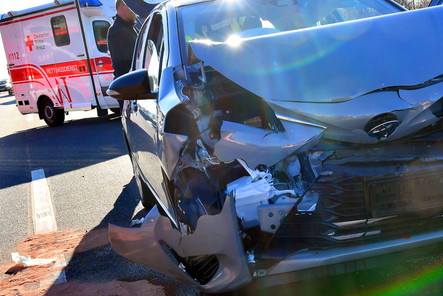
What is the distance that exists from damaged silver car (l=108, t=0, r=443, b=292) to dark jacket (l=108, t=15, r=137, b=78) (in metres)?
3.76

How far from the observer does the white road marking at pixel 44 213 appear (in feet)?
11.5

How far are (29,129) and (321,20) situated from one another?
12.4m

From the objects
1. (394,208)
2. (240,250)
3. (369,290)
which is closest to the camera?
(240,250)

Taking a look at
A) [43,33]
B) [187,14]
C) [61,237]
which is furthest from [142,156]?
[43,33]

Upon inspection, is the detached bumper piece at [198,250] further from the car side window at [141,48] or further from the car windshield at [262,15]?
the car side window at [141,48]

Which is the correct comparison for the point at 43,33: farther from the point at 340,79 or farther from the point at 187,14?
the point at 340,79

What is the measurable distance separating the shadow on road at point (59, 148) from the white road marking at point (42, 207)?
1.22ft

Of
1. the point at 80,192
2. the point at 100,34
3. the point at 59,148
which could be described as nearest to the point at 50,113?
the point at 100,34

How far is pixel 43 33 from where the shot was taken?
12.4m

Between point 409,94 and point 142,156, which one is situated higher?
point 409,94

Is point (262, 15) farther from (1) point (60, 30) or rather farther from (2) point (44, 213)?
(1) point (60, 30)

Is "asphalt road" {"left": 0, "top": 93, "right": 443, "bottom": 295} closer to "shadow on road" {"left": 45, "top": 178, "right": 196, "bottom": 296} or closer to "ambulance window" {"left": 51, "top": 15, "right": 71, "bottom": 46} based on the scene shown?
"shadow on road" {"left": 45, "top": 178, "right": 196, "bottom": 296}

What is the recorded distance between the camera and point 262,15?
3465 mm

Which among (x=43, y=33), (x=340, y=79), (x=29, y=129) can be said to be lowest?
(x=29, y=129)
